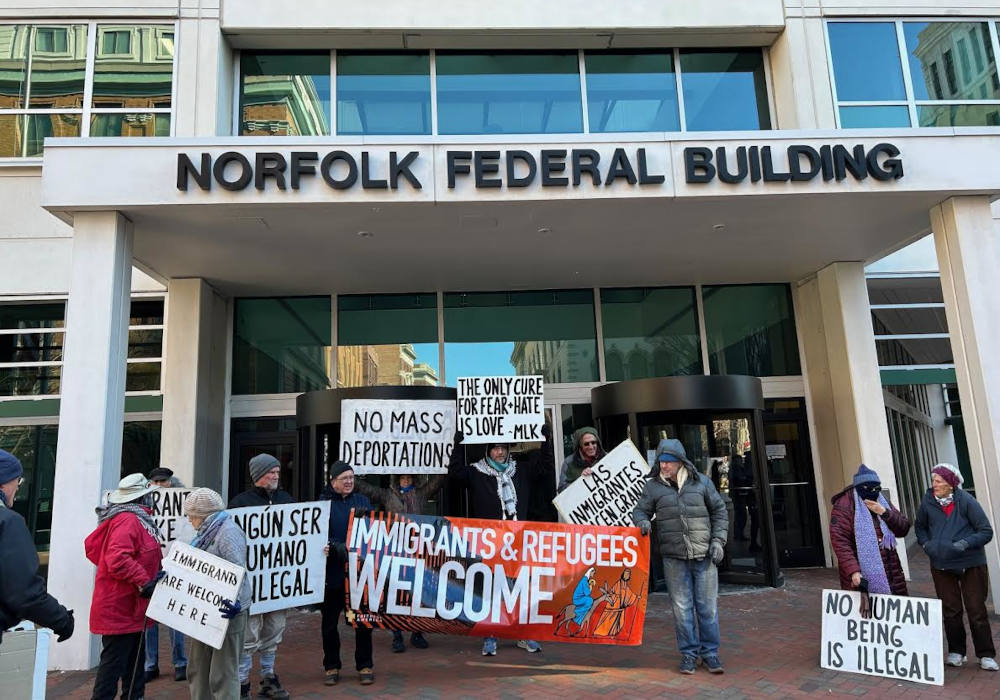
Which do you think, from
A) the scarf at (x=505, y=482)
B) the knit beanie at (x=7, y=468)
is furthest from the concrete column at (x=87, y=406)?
A: the scarf at (x=505, y=482)

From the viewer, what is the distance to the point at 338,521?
591cm

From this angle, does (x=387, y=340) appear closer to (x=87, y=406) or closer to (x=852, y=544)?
(x=87, y=406)

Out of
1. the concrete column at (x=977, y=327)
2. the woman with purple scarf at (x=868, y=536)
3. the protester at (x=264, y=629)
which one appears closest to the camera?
the protester at (x=264, y=629)

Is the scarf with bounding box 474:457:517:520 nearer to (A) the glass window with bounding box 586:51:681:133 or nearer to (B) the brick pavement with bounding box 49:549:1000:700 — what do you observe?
(B) the brick pavement with bounding box 49:549:1000:700

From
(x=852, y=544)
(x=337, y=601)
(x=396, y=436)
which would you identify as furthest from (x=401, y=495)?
(x=852, y=544)

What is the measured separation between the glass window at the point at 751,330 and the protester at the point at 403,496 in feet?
19.8

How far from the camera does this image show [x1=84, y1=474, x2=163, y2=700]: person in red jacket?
15.2 feet

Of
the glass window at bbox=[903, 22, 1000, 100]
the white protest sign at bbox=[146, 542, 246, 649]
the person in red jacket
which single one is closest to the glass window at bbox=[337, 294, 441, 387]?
the person in red jacket

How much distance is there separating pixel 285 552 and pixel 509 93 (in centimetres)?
854

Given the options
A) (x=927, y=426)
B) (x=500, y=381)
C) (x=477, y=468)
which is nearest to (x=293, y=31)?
(x=500, y=381)

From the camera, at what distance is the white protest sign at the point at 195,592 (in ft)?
14.8

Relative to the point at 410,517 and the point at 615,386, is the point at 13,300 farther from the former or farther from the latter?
the point at 615,386

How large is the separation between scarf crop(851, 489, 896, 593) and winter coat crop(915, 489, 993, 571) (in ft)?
1.16

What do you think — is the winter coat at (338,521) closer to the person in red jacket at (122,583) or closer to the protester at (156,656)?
the person in red jacket at (122,583)
